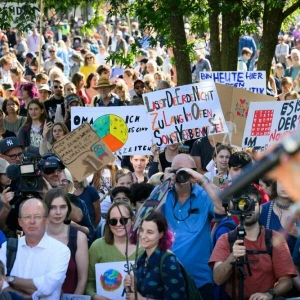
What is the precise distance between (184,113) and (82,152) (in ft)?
5.46

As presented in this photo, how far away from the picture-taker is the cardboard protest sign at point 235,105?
33.6ft

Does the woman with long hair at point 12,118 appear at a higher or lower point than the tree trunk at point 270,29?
lower

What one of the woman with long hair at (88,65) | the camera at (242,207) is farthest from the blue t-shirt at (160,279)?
the woman with long hair at (88,65)

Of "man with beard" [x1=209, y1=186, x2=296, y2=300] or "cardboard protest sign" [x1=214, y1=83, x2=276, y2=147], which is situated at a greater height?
"cardboard protest sign" [x1=214, y1=83, x2=276, y2=147]

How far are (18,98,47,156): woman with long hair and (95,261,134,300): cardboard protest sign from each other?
5.40m

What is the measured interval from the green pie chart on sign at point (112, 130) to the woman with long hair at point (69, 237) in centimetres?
314

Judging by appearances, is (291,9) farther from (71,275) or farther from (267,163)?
(267,163)

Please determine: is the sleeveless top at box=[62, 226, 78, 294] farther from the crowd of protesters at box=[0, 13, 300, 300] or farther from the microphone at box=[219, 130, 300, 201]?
the microphone at box=[219, 130, 300, 201]

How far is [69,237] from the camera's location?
6688 millimetres

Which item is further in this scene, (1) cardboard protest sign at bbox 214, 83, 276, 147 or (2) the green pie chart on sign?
(1) cardboard protest sign at bbox 214, 83, 276, 147

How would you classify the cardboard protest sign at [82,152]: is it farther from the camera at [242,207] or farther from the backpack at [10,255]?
the camera at [242,207]

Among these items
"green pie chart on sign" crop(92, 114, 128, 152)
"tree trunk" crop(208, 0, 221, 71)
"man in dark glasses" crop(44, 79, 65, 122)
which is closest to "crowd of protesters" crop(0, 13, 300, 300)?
"green pie chart on sign" crop(92, 114, 128, 152)

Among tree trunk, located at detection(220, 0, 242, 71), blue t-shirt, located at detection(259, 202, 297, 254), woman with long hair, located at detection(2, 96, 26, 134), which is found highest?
tree trunk, located at detection(220, 0, 242, 71)

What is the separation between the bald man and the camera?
6707mm
